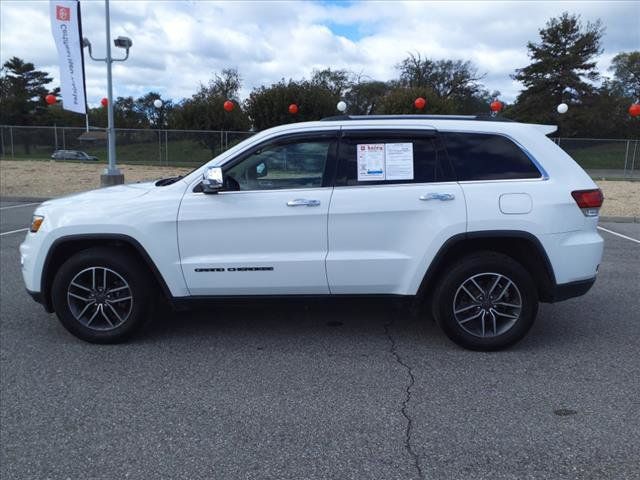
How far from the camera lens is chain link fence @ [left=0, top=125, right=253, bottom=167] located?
27.0 meters

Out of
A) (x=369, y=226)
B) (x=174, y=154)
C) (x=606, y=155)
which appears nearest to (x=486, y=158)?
(x=369, y=226)

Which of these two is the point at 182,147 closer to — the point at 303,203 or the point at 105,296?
the point at 105,296

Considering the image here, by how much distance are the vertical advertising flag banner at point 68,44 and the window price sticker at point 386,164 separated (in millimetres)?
14737

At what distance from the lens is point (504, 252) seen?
4.39 m

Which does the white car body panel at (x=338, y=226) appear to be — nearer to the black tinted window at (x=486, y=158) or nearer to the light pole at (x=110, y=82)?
the black tinted window at (x=486, y=158)

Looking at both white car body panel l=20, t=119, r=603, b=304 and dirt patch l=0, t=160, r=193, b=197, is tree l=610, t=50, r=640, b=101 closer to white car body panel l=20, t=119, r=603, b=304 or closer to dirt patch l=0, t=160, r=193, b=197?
dirt patch l=0, t=160, r=193, b=197

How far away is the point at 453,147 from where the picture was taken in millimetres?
4273

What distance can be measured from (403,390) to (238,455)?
1261 millimetres

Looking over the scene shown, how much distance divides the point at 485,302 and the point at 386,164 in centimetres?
134

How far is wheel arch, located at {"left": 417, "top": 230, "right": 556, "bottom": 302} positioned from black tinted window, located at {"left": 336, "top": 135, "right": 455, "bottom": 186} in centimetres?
51

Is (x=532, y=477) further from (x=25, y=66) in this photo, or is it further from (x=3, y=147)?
(x=25, y=66)

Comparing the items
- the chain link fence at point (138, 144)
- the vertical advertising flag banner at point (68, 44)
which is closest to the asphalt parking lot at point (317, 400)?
the vertical advertising flag banner at point (68, 44)

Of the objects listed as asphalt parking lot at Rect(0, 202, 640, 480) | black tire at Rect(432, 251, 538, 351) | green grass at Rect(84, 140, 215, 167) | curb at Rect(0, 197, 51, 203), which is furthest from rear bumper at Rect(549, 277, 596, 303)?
green grass at Rect(84, 140, 215, 167)

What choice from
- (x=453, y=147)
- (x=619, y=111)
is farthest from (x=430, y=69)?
(x=453, y=147)
